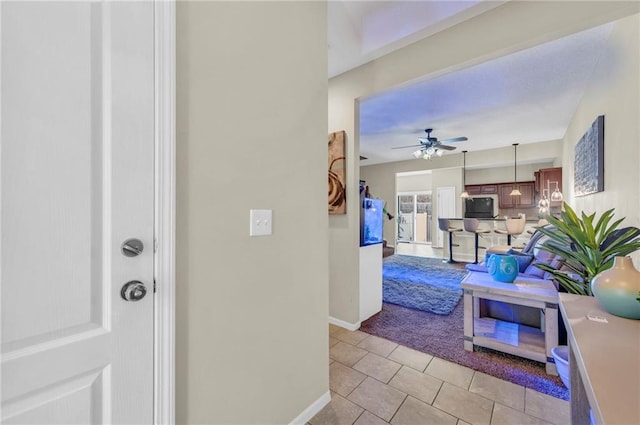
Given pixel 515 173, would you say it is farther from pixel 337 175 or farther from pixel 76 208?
pixel 76 208

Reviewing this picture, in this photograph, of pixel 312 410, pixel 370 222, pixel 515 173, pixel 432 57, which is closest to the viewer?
pixel 312 410

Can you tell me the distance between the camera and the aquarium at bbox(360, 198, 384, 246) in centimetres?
292

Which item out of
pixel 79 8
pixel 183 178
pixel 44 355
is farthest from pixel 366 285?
pixel 79 8

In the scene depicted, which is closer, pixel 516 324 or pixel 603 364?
pixel 603 364

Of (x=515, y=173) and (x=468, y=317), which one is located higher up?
(x=515, y=173)

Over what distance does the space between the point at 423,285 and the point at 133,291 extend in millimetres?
4154

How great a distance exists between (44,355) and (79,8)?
0.99 meters

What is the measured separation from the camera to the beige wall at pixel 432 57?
1.71 m

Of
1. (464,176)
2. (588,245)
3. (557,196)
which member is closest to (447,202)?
(464,176)

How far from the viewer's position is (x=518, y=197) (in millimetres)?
6578

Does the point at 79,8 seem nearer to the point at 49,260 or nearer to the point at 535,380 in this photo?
the point at 49,260

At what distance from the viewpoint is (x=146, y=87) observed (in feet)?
2.90

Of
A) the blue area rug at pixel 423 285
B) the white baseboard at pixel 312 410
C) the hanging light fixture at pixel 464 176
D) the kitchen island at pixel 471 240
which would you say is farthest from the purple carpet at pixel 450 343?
the hanging light fixture at pixel 464 176

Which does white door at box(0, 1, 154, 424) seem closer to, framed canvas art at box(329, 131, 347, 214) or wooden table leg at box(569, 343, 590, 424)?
wooden table leg at box(569, 343, 590, 424)
